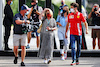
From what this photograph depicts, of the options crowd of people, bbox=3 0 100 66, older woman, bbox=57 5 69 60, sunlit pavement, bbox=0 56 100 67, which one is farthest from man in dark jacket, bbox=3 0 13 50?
older woman, bbox=57 5 69 60

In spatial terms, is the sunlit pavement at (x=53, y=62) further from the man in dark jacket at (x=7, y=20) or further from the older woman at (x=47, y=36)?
the man in dark jacket at (x=7, y=20)

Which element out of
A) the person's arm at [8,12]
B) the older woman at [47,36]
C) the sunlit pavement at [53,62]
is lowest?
the sunlit pavement at [53,62]

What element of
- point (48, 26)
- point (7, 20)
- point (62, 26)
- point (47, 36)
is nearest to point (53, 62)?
point (47, 36)

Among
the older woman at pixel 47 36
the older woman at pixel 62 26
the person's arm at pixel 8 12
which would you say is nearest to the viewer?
the older woman at pixel 47 36

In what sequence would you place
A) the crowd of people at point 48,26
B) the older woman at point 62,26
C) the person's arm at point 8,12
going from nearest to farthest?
the crowd of people at point 48,26 → the older woman at point 62,26 → the person's arm at point 8,12

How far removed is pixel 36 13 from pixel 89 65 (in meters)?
2.68

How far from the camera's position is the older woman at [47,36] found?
32.7ft

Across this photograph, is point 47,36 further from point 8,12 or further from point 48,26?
point 8,12

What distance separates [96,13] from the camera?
1163 cm

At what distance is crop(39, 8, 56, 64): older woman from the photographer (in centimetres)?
997

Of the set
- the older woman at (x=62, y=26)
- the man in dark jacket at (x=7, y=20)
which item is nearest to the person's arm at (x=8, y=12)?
the man in dark jacket at (x=7, y=20)

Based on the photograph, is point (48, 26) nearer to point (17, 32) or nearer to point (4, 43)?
point (17, 32)

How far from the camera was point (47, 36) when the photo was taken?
1001 cm

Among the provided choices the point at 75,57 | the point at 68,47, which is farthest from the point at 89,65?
the point at 68,47
